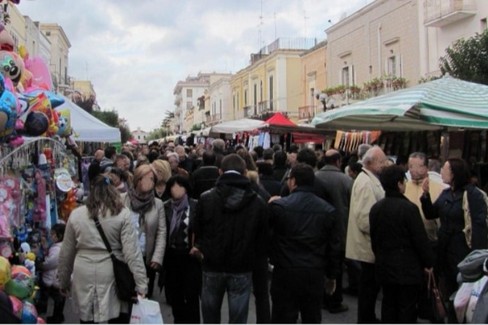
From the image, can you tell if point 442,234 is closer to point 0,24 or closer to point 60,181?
point 60,181

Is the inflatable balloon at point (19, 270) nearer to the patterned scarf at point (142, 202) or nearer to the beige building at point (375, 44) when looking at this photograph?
the patterned scarf at point (142, 202)

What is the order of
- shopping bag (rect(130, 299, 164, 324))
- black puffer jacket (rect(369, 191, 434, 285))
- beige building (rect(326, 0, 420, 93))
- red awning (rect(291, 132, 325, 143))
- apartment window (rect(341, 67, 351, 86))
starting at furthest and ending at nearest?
apartment window (rect(341, 67, 351, 86)), beige building (rect(326, 0, 420, 93)), red awning (rect(291, 132, 325, 143)), black puffer jacket (rect(369, 191, 434, 285)), shopping bag (rect(130, 299, 164, 324))

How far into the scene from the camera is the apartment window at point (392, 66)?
2252 centimetres

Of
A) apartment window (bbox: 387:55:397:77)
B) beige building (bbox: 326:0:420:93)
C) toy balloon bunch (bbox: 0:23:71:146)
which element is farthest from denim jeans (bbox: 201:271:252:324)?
apartment window (bbox: 387:55:397:77)

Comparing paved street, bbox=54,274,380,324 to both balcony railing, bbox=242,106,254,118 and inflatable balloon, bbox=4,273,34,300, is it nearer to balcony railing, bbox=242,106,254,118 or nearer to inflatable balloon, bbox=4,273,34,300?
inflatable balloon, bbox=4,273,34,300

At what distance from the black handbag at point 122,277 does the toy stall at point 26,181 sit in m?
0.78

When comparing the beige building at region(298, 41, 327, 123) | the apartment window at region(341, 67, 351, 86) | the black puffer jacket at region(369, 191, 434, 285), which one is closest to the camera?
the black puffer jacket at region(369, 191, 434, 285)

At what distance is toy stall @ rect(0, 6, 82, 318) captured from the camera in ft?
15.6

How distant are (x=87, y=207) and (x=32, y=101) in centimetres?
258

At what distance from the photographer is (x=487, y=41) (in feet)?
46.3

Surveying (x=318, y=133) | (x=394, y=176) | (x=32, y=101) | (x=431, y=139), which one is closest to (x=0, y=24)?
(x=32, y=101)

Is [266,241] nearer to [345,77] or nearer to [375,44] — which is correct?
[375,44]

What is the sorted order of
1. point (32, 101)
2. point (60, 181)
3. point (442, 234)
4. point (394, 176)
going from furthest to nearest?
1. point (60, 181)
2. point (32, 101)
3. point (442, 234)
4. point (394, 176)

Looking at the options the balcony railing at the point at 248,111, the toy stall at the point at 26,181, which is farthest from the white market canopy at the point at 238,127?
the balcony railing at the point at 248,111
